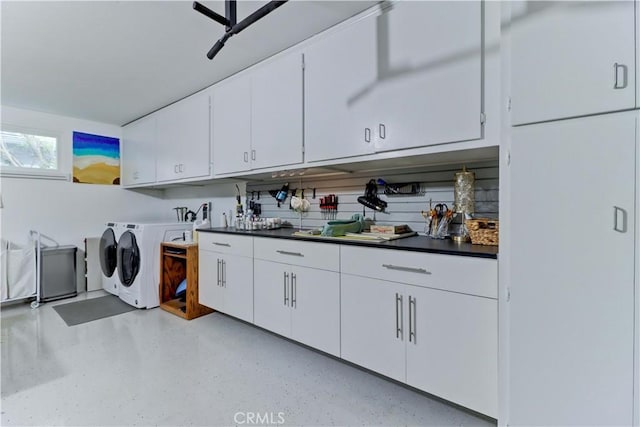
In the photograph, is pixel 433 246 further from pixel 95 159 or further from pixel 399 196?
pixel 95 159

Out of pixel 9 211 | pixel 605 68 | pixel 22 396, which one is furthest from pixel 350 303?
pixel 9 211

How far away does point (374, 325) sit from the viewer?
179 cm

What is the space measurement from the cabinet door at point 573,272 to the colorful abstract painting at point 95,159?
5.01 meters

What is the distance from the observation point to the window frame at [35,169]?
11.4ft

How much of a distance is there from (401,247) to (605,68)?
3.65ft

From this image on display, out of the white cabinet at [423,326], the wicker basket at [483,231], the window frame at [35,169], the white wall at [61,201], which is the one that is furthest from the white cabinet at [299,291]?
the window frame at [35,169]

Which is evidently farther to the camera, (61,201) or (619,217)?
(61,201)

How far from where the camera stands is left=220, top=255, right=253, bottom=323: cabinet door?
8.34 ft

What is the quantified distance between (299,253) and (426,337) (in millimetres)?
1009

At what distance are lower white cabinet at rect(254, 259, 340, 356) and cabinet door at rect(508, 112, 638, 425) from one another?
1035 millimetres

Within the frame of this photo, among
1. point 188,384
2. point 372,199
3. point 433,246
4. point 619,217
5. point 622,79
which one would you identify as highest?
point 622,79

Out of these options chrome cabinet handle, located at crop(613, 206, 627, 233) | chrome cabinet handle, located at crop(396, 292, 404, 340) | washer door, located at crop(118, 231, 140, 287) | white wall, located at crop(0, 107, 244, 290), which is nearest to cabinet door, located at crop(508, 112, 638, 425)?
chrome cabinet handle, located at crop(613, 206, 627, 233)

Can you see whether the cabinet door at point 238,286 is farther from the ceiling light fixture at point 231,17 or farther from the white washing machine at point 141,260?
the ceiling light fixture at point 231,17

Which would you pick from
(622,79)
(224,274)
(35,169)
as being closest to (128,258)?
(224,274)
